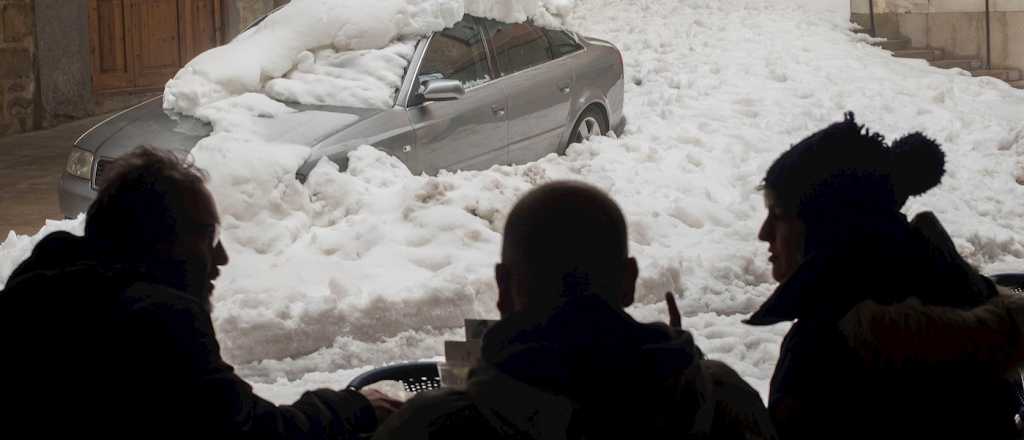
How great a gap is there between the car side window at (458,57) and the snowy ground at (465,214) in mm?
153

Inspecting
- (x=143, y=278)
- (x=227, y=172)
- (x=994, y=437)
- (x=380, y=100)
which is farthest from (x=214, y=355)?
(x=380, y=100)

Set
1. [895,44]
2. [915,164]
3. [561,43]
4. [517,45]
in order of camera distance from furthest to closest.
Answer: [895,44] < [561,43] < [517,45] < [915,164]

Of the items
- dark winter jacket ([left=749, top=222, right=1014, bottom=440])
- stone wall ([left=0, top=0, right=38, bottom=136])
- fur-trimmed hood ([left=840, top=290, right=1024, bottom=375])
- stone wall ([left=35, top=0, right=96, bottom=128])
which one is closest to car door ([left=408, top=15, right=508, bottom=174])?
dark winter jacket ([left=749, top=222, right=1014, bottom=440])

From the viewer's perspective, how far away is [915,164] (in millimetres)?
3332

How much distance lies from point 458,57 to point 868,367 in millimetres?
6904

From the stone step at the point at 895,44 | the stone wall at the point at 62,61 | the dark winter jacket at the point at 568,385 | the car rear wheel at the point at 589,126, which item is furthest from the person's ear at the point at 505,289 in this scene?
the stone step at the point at 895,44

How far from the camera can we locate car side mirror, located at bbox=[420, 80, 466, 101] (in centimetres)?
886

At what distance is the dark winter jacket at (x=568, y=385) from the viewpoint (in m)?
2.42

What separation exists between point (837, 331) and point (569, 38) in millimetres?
8187

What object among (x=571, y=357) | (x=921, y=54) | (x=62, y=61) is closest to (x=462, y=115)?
(x=571, y=357)

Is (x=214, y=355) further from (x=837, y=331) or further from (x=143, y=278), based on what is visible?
(x=837, y=331)

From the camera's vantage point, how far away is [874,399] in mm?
2980

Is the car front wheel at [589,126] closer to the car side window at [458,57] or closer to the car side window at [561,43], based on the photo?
the car side window at [561,43]

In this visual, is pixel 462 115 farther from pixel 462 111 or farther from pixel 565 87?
pixel 565 87
